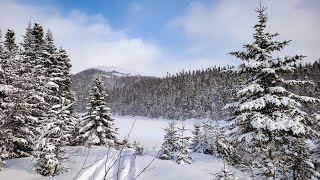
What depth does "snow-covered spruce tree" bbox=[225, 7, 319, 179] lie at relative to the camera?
13938 mm

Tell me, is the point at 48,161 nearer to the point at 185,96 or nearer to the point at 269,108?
the point at 269,108

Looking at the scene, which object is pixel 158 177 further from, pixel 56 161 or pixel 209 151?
pixel 209 151

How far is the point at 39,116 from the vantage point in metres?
22.7

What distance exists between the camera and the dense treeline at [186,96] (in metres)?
102

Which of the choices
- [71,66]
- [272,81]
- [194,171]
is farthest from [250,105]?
[71,66]

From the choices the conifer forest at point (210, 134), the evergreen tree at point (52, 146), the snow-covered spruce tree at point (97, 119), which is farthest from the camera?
the snow-covered spruce tree at point (97, 119)

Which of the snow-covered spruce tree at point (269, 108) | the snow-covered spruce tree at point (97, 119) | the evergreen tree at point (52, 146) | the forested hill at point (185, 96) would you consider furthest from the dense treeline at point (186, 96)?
the evergreen tree at point (52, 146)

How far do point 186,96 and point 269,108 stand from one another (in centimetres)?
10460

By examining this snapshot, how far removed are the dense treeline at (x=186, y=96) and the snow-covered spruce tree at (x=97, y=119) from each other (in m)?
59.1

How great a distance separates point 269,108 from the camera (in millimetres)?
14898

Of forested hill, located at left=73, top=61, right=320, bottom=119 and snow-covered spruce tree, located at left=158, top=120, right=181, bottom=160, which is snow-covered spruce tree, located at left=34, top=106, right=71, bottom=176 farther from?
forested hill, located at left=73, top=61, right=320, bottom=119

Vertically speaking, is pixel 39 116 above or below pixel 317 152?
above

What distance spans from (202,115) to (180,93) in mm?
26193

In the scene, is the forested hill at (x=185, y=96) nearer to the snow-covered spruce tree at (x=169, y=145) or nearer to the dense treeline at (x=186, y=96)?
the dense treeline at (x=186, y=96)
